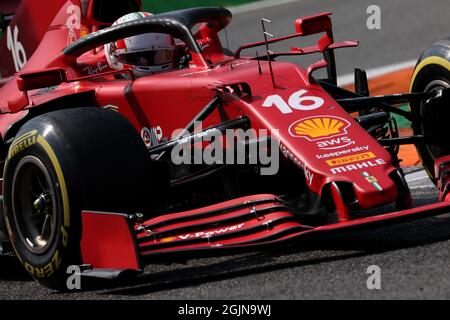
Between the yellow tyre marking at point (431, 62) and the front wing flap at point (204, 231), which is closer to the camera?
the front wing flap at point (204, 231)

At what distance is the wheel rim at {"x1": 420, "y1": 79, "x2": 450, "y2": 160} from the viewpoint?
19.7ft

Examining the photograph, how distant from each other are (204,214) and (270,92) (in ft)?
2.82

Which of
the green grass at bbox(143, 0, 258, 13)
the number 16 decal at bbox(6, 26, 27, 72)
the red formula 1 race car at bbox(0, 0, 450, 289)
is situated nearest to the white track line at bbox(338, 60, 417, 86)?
the green grass at bbox(143, 0, 258, 13)

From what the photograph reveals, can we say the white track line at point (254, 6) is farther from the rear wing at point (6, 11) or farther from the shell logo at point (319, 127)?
the shell logo at point (319, 127)

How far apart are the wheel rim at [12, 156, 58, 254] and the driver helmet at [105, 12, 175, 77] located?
1317 millimetres

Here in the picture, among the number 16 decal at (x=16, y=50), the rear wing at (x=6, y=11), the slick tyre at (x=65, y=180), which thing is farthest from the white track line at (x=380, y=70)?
the slick tyre at (x=65, y=180)

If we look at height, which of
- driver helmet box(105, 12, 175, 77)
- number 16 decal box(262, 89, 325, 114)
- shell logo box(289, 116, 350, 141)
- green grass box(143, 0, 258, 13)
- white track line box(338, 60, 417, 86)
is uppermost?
driver helmet box(105, 12, 175, 77)

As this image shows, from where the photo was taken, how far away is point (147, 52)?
6.69 meters

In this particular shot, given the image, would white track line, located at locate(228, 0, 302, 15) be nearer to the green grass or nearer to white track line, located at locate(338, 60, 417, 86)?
the green grass

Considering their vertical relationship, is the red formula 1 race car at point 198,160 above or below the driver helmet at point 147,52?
below

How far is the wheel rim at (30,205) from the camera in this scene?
18.0ft

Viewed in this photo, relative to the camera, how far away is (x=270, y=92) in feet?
18.7
